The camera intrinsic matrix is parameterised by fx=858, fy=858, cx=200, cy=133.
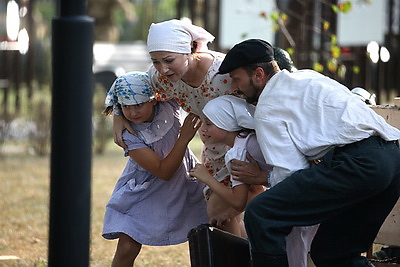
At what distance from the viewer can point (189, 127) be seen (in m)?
4.11

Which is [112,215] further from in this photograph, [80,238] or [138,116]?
[80,238]

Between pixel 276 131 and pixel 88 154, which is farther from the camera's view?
pixel 276 131

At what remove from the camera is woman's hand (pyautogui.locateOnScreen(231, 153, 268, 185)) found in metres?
3.63

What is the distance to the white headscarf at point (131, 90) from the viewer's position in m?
4.15

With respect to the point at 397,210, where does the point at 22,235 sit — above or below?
below

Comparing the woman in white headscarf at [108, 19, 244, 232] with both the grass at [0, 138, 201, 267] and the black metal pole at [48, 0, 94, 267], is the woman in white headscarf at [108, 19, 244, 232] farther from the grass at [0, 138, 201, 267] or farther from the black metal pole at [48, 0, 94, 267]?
the black metal pole at [48, 0, 94, 267]

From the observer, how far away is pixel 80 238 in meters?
2.20

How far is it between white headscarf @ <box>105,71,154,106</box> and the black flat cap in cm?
75

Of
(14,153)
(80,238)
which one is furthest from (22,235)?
(14,153)

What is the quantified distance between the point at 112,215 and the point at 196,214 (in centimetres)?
43

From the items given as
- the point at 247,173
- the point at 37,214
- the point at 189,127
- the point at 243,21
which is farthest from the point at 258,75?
the point at 243,21

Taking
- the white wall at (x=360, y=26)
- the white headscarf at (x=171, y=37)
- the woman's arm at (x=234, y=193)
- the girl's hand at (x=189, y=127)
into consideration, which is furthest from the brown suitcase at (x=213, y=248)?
the white wall at (x=360, y=26)

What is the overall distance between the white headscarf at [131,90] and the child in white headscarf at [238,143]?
0.52 metres

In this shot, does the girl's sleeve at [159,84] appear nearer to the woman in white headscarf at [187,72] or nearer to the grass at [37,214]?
the woman in white headscarf at [187,72]
